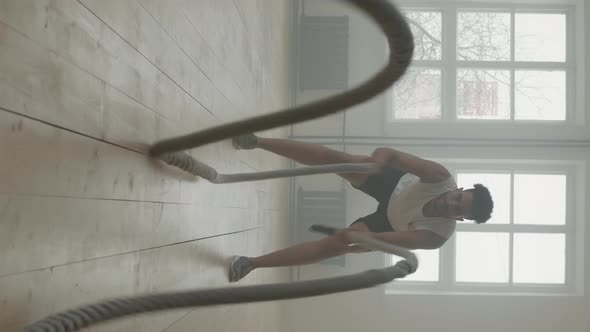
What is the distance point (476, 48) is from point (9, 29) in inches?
211

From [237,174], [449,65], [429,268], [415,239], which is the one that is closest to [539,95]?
[449,65]

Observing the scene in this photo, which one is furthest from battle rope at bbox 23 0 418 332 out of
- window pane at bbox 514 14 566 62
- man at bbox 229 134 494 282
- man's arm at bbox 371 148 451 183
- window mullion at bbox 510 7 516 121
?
window pane at bbox 514 14 566 62

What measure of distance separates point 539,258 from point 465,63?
1918 millimetres

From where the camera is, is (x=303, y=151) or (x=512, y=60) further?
(x=512, y=60)

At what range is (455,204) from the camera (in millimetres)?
2670

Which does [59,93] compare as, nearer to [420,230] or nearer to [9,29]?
→ [9,29]

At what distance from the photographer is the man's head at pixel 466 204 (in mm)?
2639

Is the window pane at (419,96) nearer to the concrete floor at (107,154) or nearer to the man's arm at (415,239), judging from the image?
the man's arm at (415,239)

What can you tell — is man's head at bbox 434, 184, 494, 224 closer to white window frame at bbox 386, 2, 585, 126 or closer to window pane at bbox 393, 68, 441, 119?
white window frame at bbox 386, 2, 585, 126

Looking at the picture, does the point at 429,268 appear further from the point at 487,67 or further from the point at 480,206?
the point at 480,206

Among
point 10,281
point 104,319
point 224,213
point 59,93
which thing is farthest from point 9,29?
point 224,213

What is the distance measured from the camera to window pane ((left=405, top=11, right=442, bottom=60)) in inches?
227

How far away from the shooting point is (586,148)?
5.39m

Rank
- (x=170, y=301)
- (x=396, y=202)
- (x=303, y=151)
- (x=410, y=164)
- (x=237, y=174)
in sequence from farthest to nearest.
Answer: (x=396, y=202) → (x=303, y=151) → (x=410, y=164) → (x=237, y=174) → (x=170, y=301)
